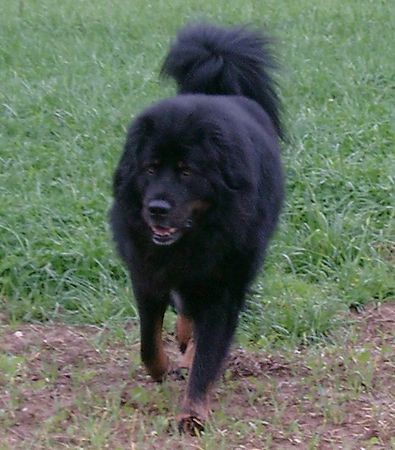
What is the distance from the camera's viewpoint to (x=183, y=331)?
4.80 metres

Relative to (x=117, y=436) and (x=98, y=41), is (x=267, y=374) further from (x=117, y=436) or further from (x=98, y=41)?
(x=98, y=41)

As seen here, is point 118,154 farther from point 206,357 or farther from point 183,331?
point 206,357

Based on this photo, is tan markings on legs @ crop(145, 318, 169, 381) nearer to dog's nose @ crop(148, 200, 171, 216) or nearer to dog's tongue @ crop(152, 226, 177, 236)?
dog's tongue @ crop(152, 226, 177, 236)

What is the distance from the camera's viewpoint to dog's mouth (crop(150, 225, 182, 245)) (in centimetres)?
396

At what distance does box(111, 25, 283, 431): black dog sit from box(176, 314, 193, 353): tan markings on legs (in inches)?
0.5

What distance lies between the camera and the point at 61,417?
415 centimetres

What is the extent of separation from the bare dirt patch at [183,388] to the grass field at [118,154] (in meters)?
Result: 0.17

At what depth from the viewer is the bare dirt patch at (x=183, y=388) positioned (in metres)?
3.99

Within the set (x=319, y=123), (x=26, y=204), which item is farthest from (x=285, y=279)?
(x=319, y=123)

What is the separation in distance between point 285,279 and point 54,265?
49.8 inches

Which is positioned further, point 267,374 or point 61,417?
point 267,374

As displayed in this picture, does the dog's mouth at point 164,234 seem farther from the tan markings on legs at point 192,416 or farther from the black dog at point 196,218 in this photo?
the tan markings on legs at point 192,416

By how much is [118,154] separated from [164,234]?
10.2 ft

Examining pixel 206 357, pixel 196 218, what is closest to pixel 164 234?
pixel 196 218
